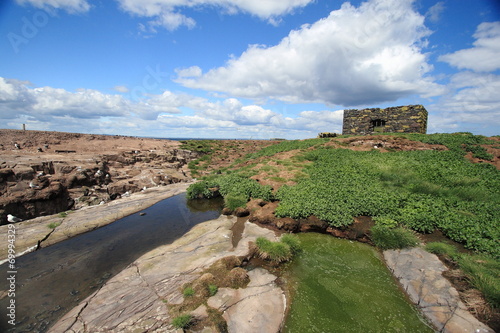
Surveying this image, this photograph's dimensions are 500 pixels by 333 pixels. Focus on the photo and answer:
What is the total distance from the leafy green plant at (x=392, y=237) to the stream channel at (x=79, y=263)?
9328 mm

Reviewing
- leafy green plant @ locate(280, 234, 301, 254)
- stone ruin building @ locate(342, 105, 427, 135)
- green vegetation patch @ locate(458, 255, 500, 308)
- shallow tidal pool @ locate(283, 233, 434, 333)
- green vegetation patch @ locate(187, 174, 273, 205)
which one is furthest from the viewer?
stone ruin building @ locate(342, 105, 427, 135)

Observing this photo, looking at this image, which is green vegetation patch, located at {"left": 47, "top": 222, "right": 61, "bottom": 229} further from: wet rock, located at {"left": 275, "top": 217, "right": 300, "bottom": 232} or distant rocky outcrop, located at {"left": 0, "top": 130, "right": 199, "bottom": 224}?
wet rock, located at {"left": 275, "top": 217, "right": 300, "bottom": 232}

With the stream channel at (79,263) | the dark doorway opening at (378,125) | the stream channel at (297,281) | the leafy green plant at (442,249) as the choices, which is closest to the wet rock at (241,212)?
the stream channel at (79,263)

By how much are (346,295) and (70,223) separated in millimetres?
14209

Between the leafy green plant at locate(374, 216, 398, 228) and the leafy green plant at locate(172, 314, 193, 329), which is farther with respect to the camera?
the leafy green plant at locate(374, 216, 398, 228)

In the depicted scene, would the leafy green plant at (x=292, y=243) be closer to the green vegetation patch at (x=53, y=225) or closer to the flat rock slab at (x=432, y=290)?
the flat rock slab at (x=432, y=290)

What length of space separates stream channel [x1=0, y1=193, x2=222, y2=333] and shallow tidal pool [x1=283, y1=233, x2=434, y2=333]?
264 inches

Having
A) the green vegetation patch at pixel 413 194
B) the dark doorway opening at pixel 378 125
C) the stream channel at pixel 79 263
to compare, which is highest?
the dark doorway opening at pixel 378 125

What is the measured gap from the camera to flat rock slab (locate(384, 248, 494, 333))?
5.51 m

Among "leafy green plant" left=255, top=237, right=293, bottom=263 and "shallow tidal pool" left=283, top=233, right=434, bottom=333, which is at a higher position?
"leafy green plant" left=255, top=237, right=293, bottom=263

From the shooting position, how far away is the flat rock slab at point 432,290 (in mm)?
5508

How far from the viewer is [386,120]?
27.5 m

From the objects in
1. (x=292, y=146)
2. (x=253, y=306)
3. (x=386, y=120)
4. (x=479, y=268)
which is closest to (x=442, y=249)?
(x=479, y=268)

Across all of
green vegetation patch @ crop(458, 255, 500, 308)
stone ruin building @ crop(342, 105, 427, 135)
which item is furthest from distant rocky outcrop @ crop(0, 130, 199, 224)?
stone ruin building @ crop(342, 105, 427, 135)
